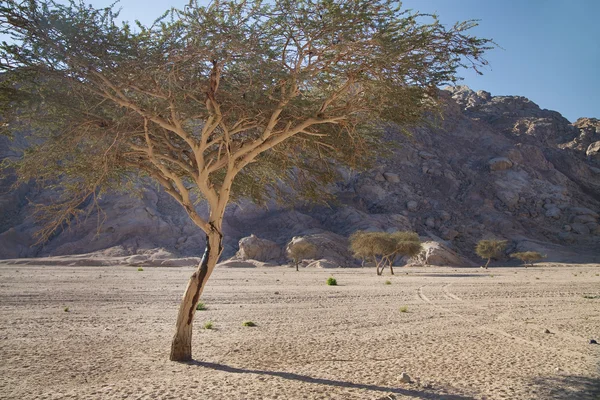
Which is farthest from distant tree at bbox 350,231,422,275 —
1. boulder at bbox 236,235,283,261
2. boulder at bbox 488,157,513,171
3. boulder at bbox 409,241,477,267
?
boulder at bbox 488,157,513,171

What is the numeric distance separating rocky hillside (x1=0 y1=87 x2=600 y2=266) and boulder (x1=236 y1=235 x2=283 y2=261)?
13 cm

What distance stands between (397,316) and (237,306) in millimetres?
5189

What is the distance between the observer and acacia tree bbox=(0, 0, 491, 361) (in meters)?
6.86

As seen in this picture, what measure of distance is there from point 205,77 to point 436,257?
50350mm

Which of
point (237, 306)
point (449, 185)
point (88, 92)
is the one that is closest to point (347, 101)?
point (88, 92)

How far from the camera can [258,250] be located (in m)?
55.8

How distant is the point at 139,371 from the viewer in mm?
6586

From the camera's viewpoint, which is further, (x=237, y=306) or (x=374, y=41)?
(x=237, y=306)

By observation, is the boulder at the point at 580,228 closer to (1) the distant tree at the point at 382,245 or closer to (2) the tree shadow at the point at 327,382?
(1) the distant tree at the point at 382,245

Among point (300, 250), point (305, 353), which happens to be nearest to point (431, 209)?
point (300, 250)

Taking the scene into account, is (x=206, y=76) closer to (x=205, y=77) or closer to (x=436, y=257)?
(x=205, y=77)

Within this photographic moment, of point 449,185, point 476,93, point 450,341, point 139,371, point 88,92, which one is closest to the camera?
point 139,371

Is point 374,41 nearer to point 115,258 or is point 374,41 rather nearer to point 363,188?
point 115,258

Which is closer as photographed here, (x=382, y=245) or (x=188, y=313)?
(x=188, y=313)
